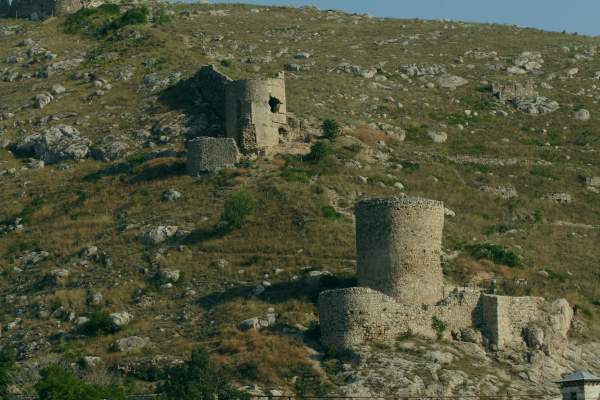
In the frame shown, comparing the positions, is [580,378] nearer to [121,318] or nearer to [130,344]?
[130,344]

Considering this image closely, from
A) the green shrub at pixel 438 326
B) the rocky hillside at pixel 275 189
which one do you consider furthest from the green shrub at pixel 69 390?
the green shrub at pixel 438 326

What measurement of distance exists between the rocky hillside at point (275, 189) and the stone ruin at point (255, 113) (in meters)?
1.00

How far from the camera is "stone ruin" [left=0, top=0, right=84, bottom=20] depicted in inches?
4008

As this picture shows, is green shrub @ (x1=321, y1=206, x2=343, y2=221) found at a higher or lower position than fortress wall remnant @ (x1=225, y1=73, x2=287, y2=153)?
lower

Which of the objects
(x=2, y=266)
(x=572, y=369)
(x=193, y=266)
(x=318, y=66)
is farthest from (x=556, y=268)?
(x=318, y=66)

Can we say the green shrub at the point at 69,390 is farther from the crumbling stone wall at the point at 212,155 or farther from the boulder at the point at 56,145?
the boulder at the point at 56,145

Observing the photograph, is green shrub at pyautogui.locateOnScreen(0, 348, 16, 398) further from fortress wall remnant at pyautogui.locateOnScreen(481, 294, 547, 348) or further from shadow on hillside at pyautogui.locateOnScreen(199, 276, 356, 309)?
fortress wall remnant at pyautogui.locateOnScreen(481, 294, 547, 348)

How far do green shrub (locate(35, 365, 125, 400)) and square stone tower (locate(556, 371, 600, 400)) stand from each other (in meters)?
13.4

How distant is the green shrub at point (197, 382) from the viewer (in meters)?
48.8

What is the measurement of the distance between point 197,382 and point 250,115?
23241 mm

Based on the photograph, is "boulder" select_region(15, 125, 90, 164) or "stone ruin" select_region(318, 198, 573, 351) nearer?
"stone ruin" select_region(318, 198, 573, 351)

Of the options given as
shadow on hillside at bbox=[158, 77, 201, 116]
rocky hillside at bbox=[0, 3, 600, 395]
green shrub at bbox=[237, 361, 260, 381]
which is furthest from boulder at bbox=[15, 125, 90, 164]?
green shrub at bbox=[237, 361, 260, 381]

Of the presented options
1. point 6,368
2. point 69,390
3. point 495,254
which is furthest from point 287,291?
point 69,390

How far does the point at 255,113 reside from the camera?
Answer: 7069 centimetres
